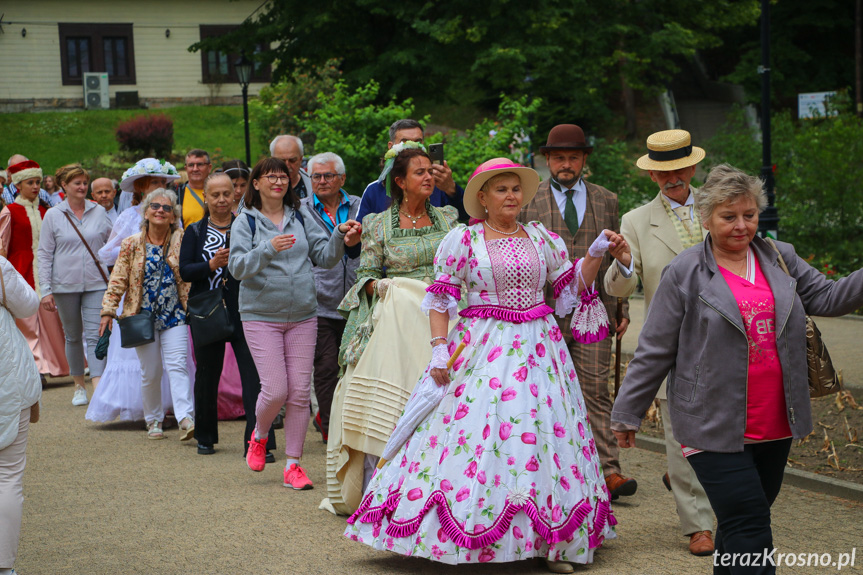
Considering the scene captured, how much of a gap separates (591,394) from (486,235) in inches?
61.5

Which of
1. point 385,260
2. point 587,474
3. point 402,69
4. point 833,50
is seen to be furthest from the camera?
point 833,50

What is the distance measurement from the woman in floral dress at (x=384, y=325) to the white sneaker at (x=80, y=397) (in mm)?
5131

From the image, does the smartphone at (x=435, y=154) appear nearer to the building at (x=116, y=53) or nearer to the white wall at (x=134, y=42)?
the building at (x=116, y=53)

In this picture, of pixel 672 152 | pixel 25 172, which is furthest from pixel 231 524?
pixel 25 172

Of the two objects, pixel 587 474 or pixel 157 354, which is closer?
pixel 587 474

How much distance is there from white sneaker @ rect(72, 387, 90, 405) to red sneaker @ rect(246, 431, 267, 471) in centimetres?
414

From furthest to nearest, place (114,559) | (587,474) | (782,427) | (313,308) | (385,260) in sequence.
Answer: (313,308)
(385,260)
(114,559)
(587,474)
(782,427)

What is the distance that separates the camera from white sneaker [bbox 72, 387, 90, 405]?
1050cm

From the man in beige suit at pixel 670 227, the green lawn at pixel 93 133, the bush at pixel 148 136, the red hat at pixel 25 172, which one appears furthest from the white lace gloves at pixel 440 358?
the bush at pixel 148 136

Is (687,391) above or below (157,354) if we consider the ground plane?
above

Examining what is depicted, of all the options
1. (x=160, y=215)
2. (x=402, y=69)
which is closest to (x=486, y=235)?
(x=160, y=215)

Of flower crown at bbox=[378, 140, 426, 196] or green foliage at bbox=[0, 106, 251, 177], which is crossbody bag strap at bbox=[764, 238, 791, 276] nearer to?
flower crown at bbox=[378, 140, 426, 196]

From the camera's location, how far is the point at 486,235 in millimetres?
5414

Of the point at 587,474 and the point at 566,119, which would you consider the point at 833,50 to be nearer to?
the point at 566,119
